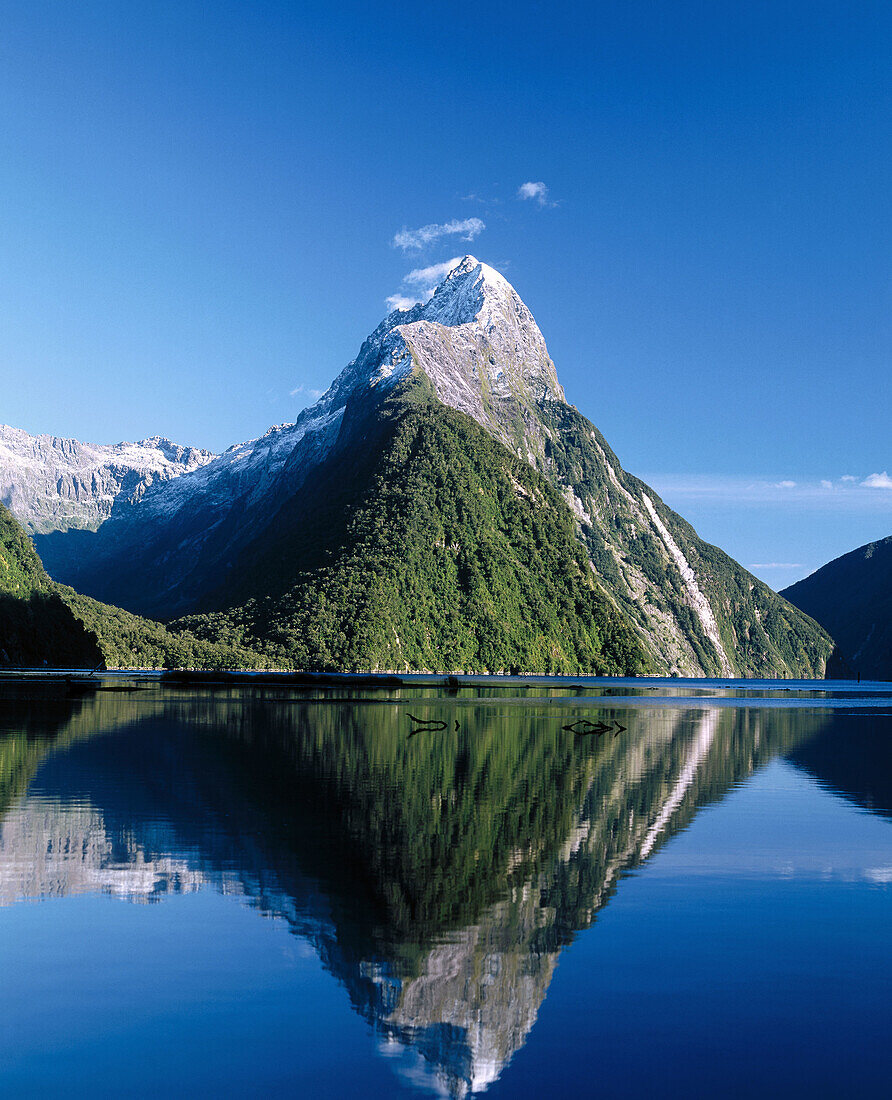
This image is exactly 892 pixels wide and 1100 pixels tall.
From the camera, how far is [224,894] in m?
27.7

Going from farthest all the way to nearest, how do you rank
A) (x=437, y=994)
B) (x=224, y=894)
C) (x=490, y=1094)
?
(x=224, y=894) < (x=437, y=994) < (x=490, y=1094)

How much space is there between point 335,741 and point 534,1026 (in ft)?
186

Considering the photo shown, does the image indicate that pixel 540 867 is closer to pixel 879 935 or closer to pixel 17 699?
pixel 879 935

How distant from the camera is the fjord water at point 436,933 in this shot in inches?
673

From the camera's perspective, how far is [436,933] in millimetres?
24031

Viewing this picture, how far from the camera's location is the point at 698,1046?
17.9 m

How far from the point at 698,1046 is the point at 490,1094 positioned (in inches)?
173

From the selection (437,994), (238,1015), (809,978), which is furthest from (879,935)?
(238,1015)

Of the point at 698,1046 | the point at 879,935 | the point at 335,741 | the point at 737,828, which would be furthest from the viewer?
the point at 335,741

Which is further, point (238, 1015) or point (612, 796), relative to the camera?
point (612, 796)

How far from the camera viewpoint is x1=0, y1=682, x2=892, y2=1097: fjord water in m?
17.1

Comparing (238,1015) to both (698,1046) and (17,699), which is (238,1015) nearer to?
(698,1046)

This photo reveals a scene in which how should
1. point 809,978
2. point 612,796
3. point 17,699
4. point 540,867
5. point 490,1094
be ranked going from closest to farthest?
point 490,1094 < point 809,978 < point 540,867 < point 612,796 < point 17,699

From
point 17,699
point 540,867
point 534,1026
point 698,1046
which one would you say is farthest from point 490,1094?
point 17,699
